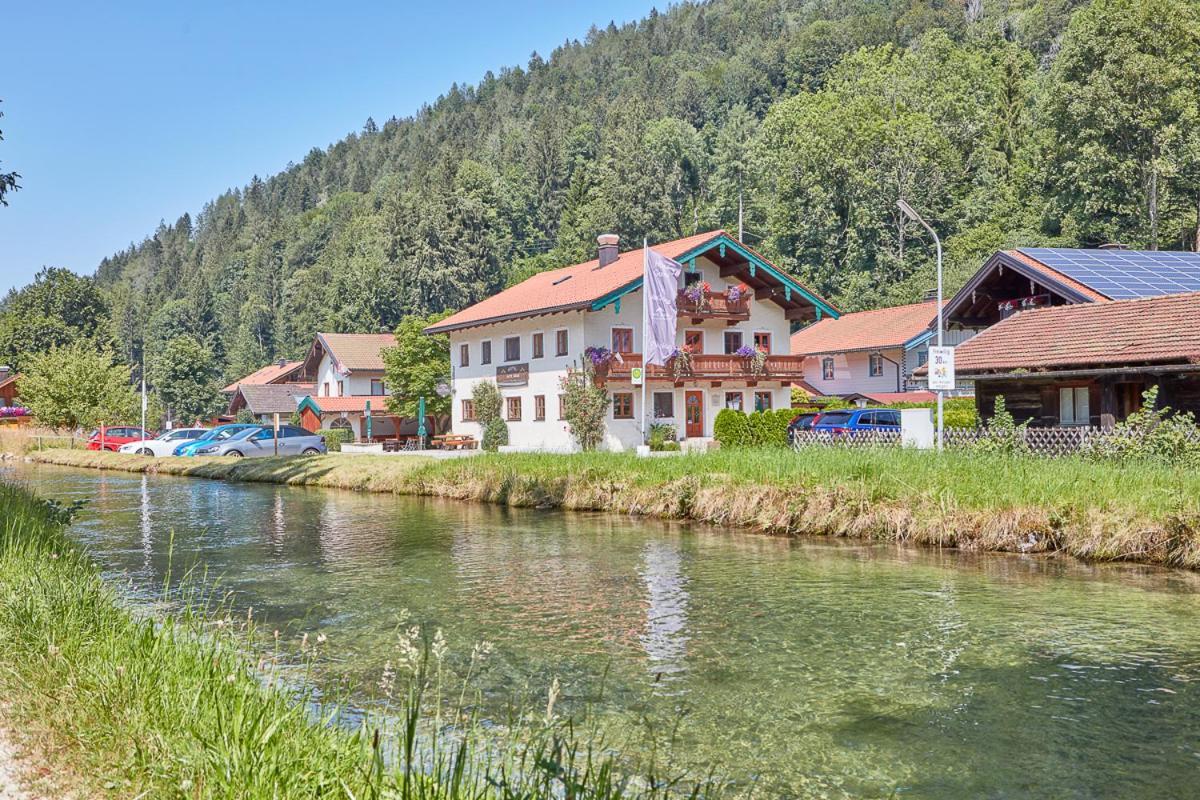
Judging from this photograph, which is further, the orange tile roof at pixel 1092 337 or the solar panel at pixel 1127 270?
the solar panel at pixel 1127 270

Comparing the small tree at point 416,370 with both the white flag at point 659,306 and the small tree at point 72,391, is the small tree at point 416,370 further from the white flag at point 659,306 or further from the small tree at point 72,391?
the white flag at point 659,306

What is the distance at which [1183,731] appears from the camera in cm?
783

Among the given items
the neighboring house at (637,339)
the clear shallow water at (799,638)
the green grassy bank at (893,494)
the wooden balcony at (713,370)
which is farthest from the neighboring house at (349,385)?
the clear shallow water at (799,638)

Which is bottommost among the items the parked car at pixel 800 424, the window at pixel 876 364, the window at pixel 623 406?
the parked car at pixel 800 424

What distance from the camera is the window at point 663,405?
4438 centimetres

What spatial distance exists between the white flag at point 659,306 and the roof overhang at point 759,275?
18.2ft

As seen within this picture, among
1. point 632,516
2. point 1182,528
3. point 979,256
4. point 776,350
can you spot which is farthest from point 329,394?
point 1182,528

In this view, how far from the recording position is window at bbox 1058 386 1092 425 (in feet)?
87.1

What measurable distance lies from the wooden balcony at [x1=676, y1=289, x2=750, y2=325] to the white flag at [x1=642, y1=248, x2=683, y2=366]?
719 cm

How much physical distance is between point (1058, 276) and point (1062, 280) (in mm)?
464

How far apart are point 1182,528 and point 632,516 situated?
1126 centimetres

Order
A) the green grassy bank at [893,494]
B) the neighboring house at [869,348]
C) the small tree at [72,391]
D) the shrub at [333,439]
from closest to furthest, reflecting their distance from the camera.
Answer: the green grassy bank at [893,494] < the shrub at [333,439] < the neighboring house at [869,348] < the small tree at [72,391]

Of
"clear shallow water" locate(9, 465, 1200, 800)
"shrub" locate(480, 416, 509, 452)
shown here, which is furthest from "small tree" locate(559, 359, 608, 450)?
"clear shallow water" locate(9, 465, 1200, 800)

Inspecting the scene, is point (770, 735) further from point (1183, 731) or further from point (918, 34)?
point (918, 34)
